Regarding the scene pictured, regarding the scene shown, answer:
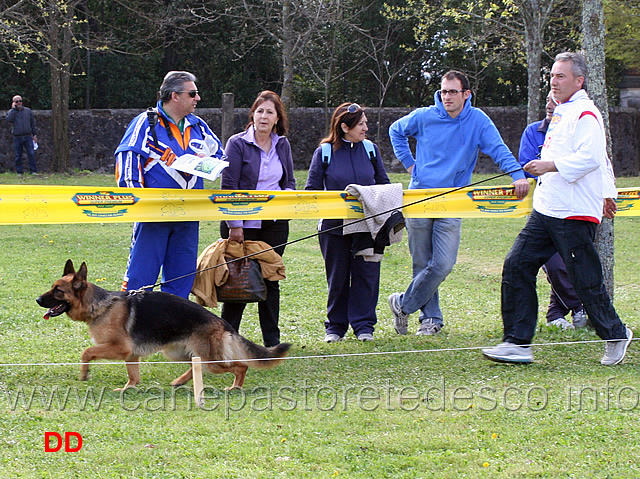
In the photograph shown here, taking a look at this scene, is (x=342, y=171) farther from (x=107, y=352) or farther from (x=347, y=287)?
(x=107, y=352)

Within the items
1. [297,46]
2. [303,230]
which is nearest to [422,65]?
[297,46]

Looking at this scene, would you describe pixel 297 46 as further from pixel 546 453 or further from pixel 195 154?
pixel 546 453

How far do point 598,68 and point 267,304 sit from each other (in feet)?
12.0

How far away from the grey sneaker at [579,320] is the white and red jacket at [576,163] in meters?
1.96

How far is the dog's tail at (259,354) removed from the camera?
19.1ft

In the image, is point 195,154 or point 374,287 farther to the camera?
point 374,287

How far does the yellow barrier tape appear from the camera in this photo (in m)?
6.27

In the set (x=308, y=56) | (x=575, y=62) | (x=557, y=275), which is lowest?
(x=557, y=275)

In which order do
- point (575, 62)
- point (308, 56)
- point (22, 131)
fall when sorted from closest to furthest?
point (575, 62) → point (22, 131) → point (308, 56)

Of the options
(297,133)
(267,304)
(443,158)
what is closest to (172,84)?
(267,304)

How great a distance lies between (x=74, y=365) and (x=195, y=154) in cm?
185

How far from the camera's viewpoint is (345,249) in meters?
7.38

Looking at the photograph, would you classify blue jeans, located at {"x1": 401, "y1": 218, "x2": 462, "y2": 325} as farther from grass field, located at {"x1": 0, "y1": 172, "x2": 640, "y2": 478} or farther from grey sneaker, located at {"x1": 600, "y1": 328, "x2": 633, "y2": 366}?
grey sneaker, located at {"x1": 600, "y1": 328, "x2": 633, "y2": 366}

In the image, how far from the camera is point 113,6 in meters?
30.0
